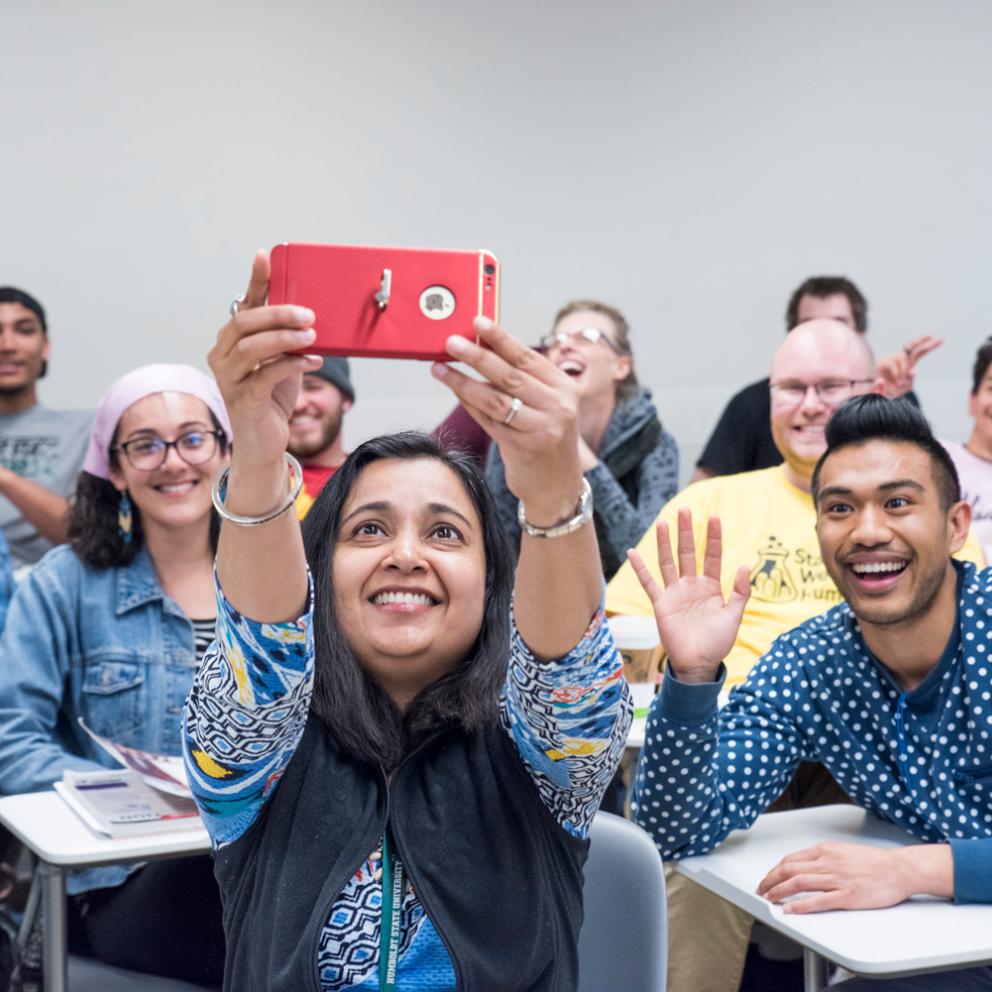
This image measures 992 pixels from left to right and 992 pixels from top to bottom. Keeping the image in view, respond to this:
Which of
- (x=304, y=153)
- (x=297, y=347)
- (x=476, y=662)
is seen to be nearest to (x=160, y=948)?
(x=476, y=662)

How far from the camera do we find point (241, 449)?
42.5 inches

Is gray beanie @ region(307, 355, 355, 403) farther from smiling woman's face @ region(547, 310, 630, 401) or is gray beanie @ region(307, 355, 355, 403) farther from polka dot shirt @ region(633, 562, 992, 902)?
polka dot shirt @ region(633, 562, 992, 902)

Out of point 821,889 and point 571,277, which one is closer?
point 821,889

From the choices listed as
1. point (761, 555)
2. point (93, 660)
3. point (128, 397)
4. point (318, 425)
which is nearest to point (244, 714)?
point (93, 660)

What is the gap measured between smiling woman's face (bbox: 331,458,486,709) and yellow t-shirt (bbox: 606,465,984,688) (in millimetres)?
1303

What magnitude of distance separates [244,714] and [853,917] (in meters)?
0.84

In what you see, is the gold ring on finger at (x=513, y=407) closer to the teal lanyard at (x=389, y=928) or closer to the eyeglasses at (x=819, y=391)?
the teal lanyard at (x=389, y=928)

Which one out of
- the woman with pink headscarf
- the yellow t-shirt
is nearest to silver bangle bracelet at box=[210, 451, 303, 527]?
the woman with pink headscarf

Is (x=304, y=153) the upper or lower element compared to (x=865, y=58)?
lower

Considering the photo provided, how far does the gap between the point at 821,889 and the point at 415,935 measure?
0.61 m

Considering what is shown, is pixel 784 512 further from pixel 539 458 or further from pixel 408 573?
pixel 539 458

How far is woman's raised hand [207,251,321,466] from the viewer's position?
3.28 feet

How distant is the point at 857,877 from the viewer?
166 cm

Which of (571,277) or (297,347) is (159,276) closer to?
(571,277)
